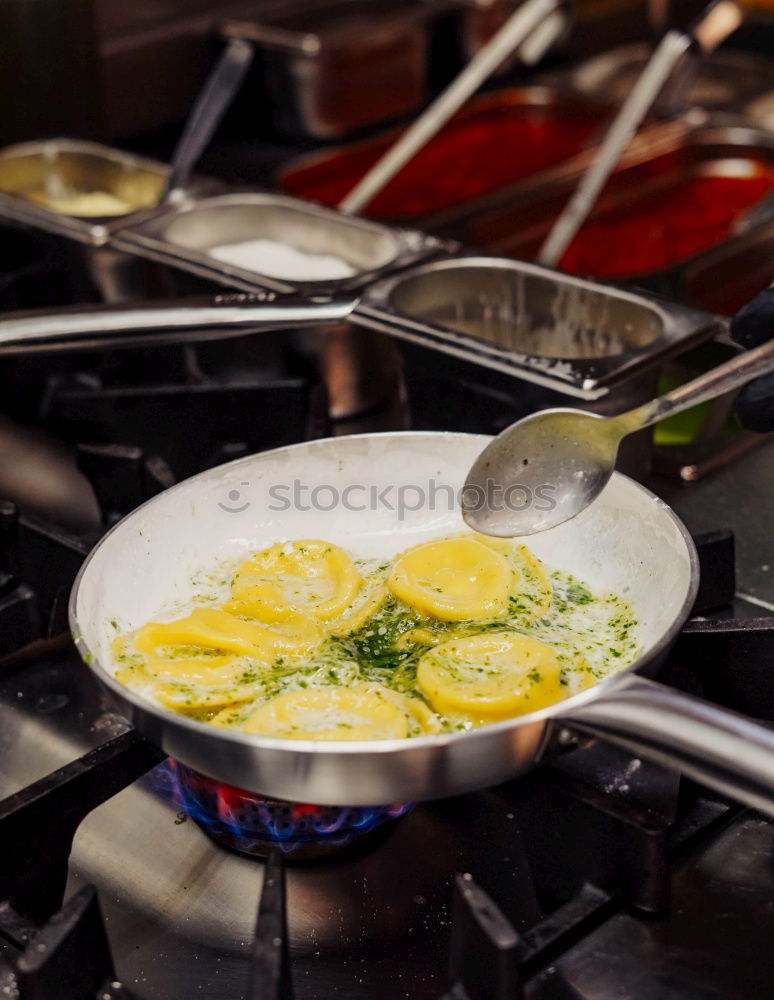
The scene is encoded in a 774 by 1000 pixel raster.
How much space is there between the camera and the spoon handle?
1030 mm

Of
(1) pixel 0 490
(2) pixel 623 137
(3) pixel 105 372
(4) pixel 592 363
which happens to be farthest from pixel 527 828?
(2) pixel 623 137

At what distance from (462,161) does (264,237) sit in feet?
2.44

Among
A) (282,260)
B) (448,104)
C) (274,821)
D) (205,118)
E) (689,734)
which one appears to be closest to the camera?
(689,734)

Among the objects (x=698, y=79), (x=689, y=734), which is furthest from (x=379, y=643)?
(x=698, y=79)

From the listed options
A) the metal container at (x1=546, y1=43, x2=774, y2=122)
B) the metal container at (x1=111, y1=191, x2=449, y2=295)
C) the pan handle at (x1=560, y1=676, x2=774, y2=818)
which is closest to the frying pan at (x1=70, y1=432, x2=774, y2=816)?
the pan handle at (x1=560, y1=676, x2=774, y2=818)

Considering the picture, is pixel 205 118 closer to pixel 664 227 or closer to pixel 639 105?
pixel 639 105

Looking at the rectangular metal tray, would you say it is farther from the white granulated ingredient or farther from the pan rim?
the pan rim

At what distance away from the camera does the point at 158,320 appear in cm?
128

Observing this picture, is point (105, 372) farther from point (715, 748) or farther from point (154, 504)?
point (715, 748)

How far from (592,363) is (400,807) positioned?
0.56 m

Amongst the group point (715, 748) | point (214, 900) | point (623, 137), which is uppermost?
point (623, 137)

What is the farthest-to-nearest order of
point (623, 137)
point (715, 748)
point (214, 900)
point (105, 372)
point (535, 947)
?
point (623, 137) → point (105, 372) → point (214, 900) → point (535, 947) → point (715, 748)

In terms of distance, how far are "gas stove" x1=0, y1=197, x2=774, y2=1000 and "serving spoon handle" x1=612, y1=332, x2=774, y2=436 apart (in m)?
0.18

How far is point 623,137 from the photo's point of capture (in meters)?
1.93
